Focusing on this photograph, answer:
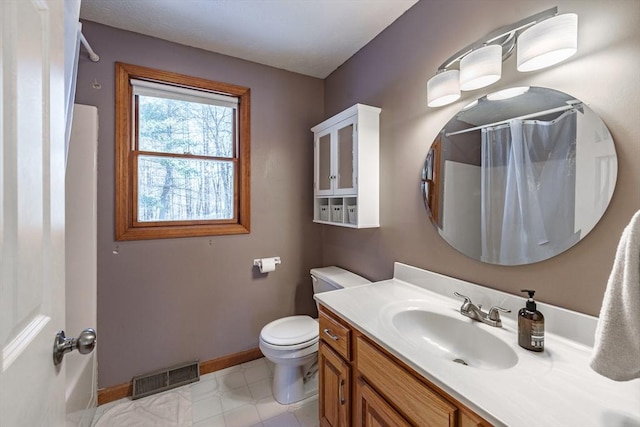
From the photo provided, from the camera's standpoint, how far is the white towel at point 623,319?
0.54 m

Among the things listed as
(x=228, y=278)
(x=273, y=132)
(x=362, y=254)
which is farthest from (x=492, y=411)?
(x=273, y=132)

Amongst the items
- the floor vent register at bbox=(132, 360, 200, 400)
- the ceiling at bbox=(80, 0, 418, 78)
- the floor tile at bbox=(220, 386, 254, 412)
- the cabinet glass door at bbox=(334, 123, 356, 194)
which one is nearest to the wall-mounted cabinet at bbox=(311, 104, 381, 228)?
the cabinet glass door at bbox=(334, 123, 356, 194)

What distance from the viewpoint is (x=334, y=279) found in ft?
6.26

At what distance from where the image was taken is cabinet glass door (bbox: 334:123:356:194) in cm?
177

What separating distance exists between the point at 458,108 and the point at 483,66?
24cm

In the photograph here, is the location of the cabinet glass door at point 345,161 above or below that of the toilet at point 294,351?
above

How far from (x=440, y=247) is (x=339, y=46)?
Result: 5.15 feet

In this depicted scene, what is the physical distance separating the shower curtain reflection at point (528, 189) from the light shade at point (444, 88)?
227 mm

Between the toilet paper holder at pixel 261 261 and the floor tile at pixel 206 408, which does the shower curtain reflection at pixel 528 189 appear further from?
the floor tile at pixel 206 408

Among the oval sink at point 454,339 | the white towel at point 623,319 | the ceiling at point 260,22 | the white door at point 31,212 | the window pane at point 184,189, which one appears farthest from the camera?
the window pane at point 184,189

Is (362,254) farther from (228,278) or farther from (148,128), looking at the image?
(148,128)

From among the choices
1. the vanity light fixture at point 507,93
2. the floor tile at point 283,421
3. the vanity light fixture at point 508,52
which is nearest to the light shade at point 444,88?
the vanity light fixture at point 508,52

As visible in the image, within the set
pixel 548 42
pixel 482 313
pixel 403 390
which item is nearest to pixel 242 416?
pixel 403 390

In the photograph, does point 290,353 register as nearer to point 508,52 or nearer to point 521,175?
point 521,175
